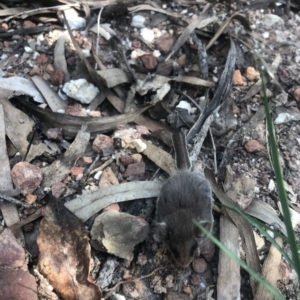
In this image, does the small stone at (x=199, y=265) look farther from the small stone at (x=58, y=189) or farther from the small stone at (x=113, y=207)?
the small stone at (x=58, y=189)

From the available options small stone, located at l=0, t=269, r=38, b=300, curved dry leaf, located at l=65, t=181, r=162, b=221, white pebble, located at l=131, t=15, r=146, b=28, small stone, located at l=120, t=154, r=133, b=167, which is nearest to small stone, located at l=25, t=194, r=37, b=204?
curved dry leaf, located at l=65, t=181, r=162, b=221

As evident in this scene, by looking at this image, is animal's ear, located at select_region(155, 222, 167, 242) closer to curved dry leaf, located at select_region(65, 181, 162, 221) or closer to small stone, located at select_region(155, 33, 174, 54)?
curved dry leaf, located at select_region(65, 181, 162, 221)

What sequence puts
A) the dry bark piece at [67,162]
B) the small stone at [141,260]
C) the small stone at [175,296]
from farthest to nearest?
the dry bark piece at [67,162] → the small stone at [141,260] → the small stone at [175,296]

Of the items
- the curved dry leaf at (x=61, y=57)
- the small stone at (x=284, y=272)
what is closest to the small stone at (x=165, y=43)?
the curved dry leaf at (x=61, y=57)

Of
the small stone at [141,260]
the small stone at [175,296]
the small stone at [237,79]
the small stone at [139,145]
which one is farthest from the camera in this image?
the small stone at [237,79]

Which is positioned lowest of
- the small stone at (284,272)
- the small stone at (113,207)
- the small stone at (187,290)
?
the small stone at (187,290)

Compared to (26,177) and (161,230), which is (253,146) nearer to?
(161,230)

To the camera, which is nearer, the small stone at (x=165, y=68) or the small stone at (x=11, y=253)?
the small stone at (x=11, y=253)

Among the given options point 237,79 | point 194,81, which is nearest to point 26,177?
point 194,81
